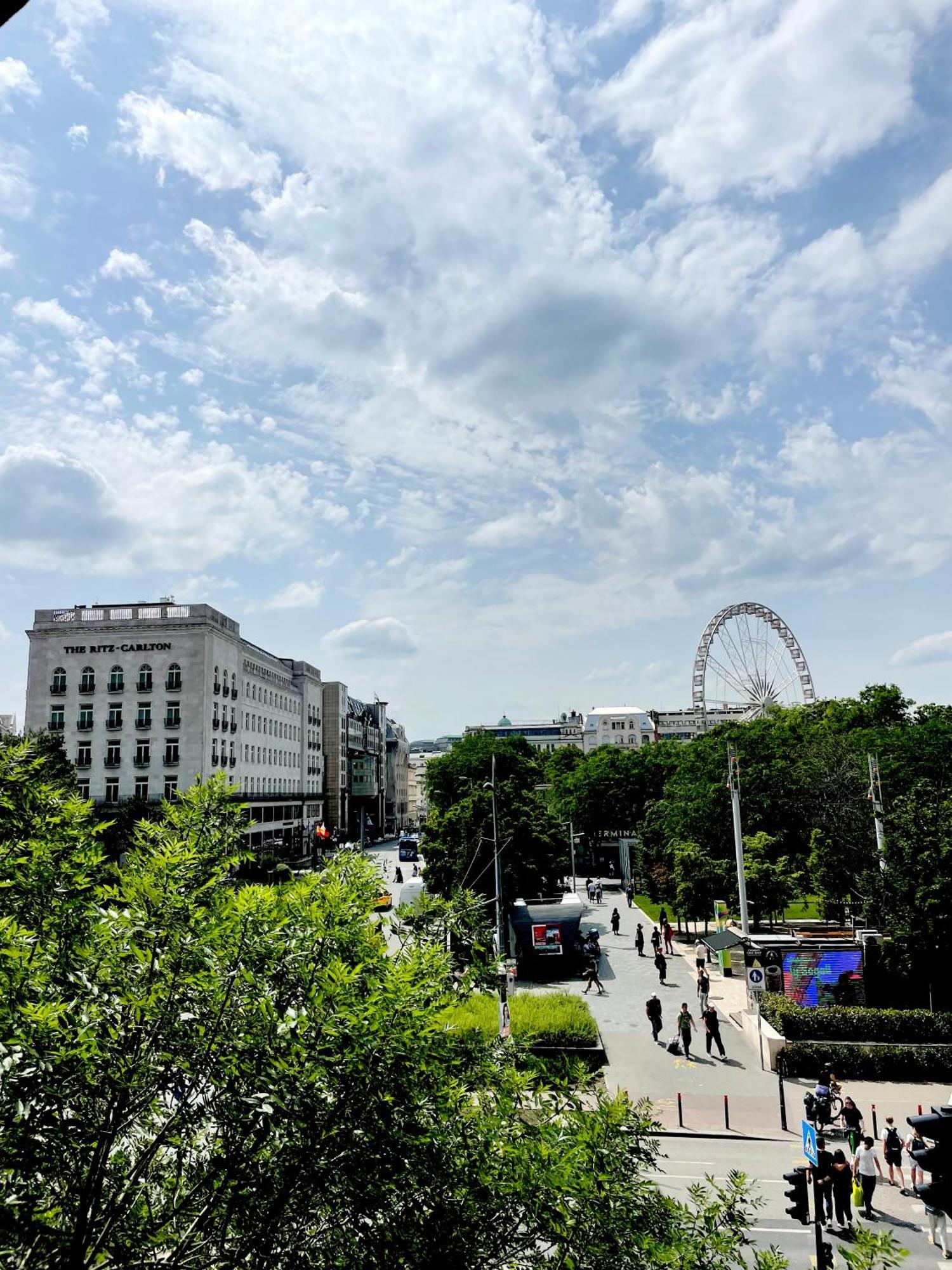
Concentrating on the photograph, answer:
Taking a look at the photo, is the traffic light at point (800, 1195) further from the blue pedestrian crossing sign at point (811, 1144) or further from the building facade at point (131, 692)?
the building facade at point (131, 692)

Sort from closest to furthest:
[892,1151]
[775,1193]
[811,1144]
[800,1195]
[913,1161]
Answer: [800,1195], [811,1144], [913,1161], [775,1193], [892,1151]

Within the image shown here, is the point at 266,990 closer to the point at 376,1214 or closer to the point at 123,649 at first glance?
the point at 376,1214

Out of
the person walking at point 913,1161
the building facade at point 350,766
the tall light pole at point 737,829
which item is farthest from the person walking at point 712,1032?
the building facade at point 350,766

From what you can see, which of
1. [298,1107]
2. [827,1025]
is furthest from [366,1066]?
[827,1025]

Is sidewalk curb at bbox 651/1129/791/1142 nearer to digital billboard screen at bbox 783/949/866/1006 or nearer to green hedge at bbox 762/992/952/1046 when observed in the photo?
green hedge at bbox 762/992/952/1046

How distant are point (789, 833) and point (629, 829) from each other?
97.5 ft

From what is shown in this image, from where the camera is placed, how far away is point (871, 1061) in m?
23.4

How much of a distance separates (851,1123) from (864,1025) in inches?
288

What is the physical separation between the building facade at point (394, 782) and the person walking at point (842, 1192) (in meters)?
127

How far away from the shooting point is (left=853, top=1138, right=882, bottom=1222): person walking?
52.3 feet

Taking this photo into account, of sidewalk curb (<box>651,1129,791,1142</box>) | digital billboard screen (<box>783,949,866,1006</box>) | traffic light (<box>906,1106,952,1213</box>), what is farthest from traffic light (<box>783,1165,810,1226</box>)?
digital billboard screen (<box>783,949,866,1006</box>)

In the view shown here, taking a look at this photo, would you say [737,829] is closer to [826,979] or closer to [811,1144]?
[826,979]

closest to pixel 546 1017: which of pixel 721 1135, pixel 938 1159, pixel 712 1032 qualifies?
pixel 712 1032

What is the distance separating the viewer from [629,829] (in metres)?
81.2
